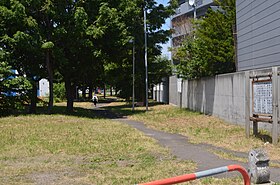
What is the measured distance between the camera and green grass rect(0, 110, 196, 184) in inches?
297

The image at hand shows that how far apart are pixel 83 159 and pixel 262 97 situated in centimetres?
572

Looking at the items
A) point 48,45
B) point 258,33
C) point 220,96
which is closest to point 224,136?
point 258,33

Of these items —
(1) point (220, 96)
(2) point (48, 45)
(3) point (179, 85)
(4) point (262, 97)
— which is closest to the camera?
(4) point (262, 97)

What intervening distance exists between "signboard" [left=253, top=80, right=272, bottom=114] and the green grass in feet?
10.9

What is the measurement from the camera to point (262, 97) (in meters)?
11.8

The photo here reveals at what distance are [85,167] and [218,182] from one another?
2.96 m

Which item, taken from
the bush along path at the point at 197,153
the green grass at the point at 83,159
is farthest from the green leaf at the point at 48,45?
the bush along path at the point at 197,153

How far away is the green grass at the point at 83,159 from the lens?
7551 millimetres

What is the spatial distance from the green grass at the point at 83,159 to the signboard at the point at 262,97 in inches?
131

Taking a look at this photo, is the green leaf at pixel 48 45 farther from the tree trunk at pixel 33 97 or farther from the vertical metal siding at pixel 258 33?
the vertical metal siding at pixel 258 33

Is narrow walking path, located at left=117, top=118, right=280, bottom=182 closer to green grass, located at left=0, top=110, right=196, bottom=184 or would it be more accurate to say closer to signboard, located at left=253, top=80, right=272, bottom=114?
green grass, located at left=0, top=110, right=196, bottom=184

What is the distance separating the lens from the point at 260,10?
52.3 feet

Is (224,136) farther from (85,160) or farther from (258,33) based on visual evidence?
(85,160)

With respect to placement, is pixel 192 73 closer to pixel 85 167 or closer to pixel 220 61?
pixel 220 61
